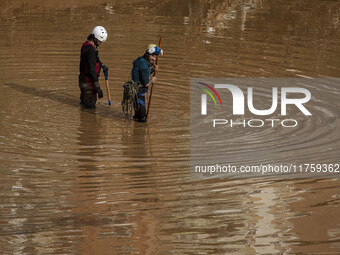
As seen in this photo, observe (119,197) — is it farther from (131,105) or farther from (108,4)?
(108,4)

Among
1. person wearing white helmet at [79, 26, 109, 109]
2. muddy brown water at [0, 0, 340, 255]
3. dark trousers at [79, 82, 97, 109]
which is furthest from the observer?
dark trousers at [79, 82, 97, 109]

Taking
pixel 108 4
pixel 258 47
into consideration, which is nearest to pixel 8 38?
pixel 108 4

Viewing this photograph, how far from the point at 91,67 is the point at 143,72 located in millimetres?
1204

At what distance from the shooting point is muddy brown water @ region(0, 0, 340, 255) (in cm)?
752

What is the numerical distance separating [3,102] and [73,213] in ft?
17.2

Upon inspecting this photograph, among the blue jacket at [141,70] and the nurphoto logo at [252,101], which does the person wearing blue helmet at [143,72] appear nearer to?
the blue jacket at [141,70]

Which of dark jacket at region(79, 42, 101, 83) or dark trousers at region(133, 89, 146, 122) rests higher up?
dark jacket at region(79, 42, 101, 83)

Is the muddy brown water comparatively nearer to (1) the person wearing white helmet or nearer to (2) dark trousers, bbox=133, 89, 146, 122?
(2) dark trousers, bbox=133, 89, 146, 122

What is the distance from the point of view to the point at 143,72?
1158 cm

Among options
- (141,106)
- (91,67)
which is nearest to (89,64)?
(91,67)

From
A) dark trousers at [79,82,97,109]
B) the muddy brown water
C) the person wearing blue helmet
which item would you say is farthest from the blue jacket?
dark trousers at [79,82,97,109]

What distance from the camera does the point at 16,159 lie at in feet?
32.5

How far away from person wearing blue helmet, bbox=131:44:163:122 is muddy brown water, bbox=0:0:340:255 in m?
0.30

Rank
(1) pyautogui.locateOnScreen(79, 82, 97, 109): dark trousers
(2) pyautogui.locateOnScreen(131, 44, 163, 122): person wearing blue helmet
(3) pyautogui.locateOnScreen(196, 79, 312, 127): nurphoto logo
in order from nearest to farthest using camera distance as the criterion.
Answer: (2) pyautogui.locateOnScreen(131, 44, 163, 122): person wearing blue helmet < (3) pyautogui.locateOnScreen(196, 79, 312, 127): nurphoto logo < (1) pyautogui.locateOnScreen(79, 82, 97, 109): dark trousers
